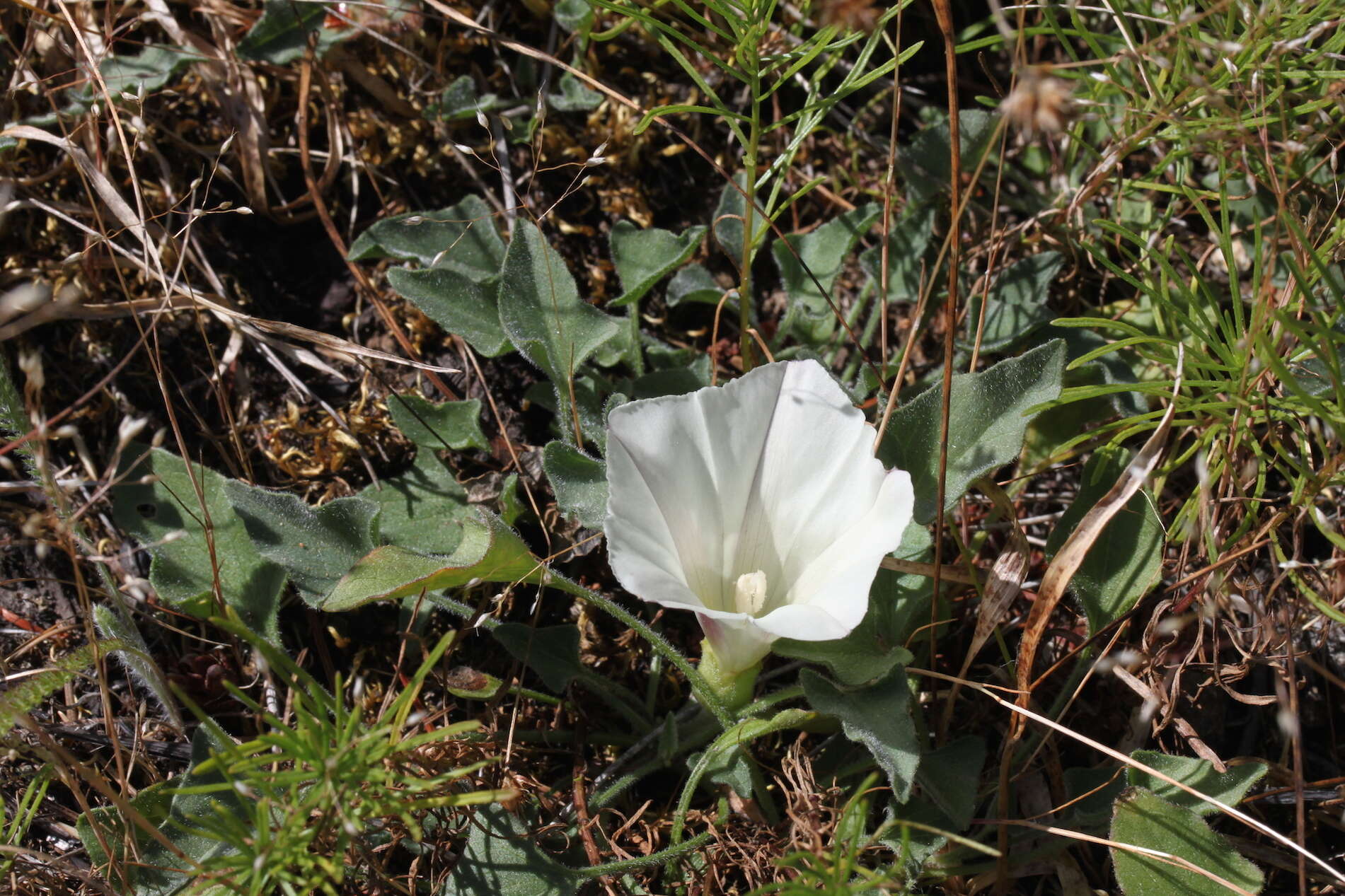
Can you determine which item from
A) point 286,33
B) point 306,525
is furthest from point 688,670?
point 286,33

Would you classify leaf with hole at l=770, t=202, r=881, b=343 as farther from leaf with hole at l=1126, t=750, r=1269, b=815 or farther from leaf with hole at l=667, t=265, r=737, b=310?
Answer: leaf with hole at l=1126, t=750, r=1269, b=815

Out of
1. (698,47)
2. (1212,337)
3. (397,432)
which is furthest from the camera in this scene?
(397,432)

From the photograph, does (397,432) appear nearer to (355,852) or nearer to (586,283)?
(586,283)

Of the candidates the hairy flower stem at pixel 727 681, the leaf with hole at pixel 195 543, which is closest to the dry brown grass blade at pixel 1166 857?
the hairy flower stem at pixel 727 681

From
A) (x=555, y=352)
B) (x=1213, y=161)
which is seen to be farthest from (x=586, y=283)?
(x=1213, y=161)

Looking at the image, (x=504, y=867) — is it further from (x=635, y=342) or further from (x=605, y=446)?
(x=635, y=342)

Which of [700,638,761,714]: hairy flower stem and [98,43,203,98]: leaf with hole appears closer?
[700,638,761,714]: hairy flower stem

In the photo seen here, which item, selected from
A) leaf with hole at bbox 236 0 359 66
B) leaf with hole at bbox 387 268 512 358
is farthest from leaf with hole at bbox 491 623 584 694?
leaf with hole at bbox 236 0 359 66
